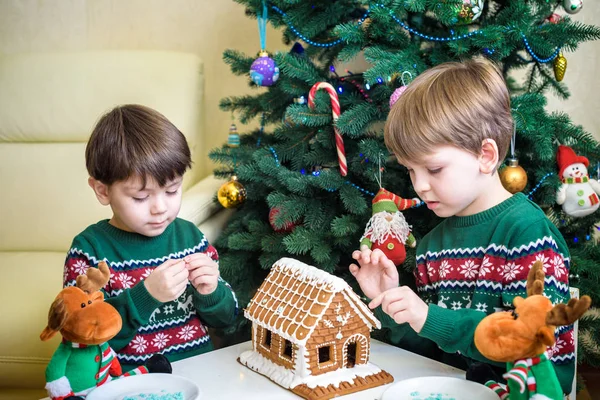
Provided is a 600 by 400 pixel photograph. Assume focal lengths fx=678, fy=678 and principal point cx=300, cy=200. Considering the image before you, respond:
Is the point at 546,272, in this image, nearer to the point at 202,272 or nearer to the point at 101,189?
the point at 202,272

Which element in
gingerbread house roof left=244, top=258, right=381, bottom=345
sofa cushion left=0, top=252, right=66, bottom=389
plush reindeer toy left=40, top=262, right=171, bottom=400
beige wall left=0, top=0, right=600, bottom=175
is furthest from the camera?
beige wall left=0, top=0, right=600, bottom=175

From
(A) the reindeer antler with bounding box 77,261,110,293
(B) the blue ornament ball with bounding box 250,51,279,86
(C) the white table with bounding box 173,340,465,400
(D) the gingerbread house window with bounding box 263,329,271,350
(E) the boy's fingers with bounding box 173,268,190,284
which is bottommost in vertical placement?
(C) the white table with bounding box 173,340,465,400

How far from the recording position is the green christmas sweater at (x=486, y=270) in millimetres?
1148

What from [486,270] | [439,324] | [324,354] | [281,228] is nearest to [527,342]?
[439,324]

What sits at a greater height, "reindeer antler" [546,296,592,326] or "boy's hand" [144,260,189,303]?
"reindeer antler" [546,296,592,326]

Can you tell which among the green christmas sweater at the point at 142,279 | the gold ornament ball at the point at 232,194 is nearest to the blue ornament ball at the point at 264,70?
the gold ornament ball at the point at 232,194

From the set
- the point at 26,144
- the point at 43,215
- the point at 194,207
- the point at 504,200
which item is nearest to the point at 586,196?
the point at 504,200

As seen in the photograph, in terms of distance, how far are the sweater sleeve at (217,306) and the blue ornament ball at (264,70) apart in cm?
65

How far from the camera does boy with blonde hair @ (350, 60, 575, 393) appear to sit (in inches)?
45.4

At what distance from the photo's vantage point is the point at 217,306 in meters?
1.45

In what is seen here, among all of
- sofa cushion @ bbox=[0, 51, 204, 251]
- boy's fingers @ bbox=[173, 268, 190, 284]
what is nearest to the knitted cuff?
boy's fingers @ bbox=[173, 268, 190, 284]

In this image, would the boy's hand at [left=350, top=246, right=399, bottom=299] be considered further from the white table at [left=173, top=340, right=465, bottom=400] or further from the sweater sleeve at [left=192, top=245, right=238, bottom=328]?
the sweater sleeve at [left=192, top=245, right=238, bottom=328]

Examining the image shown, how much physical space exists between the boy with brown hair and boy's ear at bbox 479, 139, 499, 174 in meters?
0.57

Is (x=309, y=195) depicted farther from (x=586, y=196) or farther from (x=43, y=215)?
(x=43, y=215)
